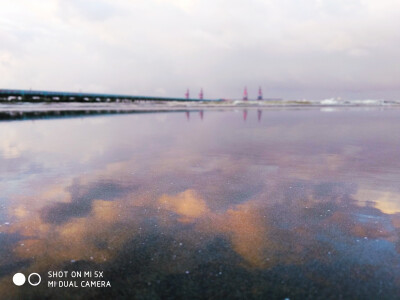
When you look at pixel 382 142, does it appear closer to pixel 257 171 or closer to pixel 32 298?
pixel 257 171

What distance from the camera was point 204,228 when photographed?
4.41 m

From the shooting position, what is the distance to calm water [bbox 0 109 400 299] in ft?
10.4

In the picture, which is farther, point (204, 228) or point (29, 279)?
point (204, 228)

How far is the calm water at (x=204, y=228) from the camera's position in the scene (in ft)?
10.4

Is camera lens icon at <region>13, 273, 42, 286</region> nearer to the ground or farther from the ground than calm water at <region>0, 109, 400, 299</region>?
nearer to the ground

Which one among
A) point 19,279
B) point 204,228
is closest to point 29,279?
point 19,279

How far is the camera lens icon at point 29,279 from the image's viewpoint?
3.23m

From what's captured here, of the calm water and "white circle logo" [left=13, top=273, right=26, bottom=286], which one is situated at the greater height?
the calm water

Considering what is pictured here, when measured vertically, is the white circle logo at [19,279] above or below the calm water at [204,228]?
below

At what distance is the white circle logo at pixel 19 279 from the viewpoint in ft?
10.6

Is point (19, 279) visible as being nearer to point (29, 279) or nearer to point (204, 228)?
point (29, 279)

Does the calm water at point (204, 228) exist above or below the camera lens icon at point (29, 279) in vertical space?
above

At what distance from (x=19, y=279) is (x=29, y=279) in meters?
0.11

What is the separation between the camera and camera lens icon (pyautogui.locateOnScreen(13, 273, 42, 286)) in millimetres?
3227
